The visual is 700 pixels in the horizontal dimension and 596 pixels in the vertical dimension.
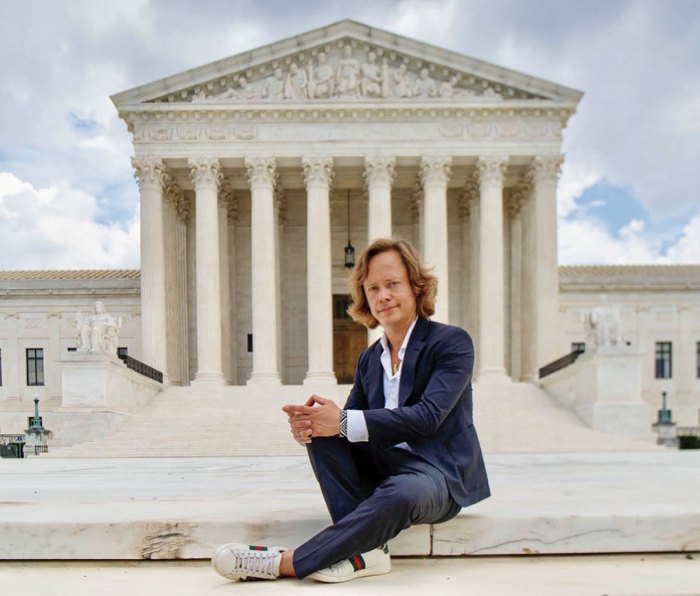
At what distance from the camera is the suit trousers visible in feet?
12.1

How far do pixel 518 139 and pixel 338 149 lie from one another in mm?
8418

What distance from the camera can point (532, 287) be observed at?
99.1 ft

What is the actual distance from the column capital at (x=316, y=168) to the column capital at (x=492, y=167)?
7.07 metres

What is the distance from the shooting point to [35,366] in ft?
118

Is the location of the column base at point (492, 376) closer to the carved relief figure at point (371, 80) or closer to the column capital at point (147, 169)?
the carved relief figure at point (371, 80)

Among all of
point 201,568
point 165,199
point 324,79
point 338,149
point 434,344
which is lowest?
point 201,568

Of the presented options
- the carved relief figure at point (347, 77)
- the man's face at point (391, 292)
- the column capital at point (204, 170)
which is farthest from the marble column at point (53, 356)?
the man's face at point (391, 292)

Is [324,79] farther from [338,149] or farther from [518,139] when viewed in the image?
[518,139]

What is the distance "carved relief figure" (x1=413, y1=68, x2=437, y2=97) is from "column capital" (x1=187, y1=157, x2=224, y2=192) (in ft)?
32.6

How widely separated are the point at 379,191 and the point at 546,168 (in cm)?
785

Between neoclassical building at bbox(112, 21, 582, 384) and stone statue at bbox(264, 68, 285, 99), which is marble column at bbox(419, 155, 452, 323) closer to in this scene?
neoclassical building at bbox(112, 21, 582, 384)

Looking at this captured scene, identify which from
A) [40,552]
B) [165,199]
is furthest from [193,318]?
[40,552]

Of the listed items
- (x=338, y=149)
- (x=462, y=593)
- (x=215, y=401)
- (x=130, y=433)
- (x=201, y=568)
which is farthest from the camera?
(x=338, y=149)

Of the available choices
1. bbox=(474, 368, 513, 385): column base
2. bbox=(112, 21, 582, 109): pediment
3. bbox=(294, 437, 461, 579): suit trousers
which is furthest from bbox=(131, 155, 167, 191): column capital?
bbox=(294, 437, 461, 579): suit trousers
